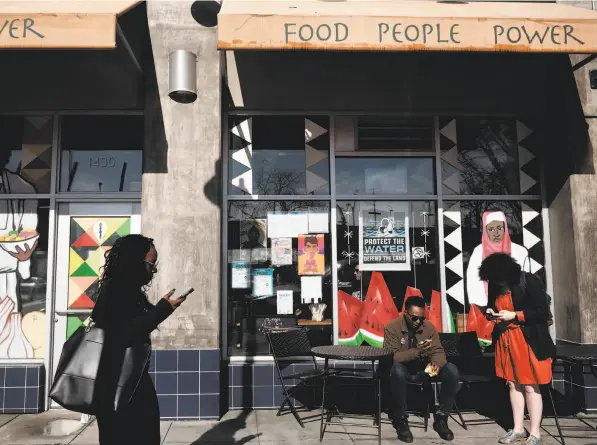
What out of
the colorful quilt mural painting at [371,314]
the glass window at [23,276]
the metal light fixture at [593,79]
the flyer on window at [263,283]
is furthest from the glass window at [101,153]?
the metal light fixture at [593,79]

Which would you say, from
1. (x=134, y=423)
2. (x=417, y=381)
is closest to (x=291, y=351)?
(x=417, y=381)

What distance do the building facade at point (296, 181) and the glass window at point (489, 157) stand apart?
0.02m

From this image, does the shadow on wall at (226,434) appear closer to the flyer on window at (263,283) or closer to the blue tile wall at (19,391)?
the flyer on window at (263,283)

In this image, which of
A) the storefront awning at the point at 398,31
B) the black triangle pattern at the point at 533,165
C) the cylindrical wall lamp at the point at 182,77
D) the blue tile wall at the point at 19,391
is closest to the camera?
the storefront awning at the point at 398,31

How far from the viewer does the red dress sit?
15.0ft

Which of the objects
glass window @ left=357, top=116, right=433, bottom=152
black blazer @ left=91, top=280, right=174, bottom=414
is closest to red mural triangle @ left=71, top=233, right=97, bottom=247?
glass window @ left=357, top=116, right=433, bottom=152

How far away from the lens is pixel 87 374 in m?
2.66

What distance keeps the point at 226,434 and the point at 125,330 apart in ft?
8.92

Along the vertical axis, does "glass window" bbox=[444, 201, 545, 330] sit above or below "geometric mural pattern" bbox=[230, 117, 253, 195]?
below

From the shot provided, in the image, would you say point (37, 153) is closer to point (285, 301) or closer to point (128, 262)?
point (285, 301)

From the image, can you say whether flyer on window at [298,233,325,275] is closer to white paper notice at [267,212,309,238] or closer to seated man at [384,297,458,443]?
white paper notice at [267,212,309,238]

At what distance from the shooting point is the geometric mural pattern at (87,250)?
6289 mm

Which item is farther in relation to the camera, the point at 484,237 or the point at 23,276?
the point at 484,237

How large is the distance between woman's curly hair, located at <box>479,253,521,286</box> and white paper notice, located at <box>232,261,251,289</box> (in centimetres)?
271
